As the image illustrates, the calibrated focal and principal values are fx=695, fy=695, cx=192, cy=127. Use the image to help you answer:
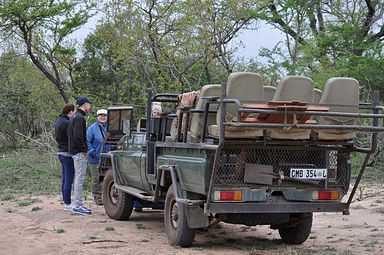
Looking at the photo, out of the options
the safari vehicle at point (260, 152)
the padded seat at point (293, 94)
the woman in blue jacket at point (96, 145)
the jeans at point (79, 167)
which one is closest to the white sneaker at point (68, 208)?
the jeans at point (79, 167)

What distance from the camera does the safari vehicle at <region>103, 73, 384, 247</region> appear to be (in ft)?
24.4

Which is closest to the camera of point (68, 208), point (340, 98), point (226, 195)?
point (226, 195)

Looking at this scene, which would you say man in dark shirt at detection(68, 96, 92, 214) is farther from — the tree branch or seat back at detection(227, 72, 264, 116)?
the tree branch

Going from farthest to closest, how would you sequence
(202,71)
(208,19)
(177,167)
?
(202,71), (208,19), (177,167)

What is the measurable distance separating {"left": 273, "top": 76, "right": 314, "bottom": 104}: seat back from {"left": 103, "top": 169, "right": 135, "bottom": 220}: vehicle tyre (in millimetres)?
3956

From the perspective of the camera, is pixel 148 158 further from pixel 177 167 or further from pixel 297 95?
pixel 297 95

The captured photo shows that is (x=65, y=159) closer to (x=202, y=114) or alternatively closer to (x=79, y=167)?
(x=79, y=167)

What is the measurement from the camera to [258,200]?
788 cm

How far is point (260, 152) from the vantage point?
7.94 meters

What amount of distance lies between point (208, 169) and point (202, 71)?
42.2ft

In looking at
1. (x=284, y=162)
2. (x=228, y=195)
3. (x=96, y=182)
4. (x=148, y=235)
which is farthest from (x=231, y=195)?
(x=96, y=182)

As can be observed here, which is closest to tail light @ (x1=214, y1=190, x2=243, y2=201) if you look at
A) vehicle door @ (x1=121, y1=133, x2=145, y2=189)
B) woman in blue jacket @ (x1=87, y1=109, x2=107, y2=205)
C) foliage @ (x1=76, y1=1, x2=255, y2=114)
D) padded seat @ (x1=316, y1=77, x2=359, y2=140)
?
padded seat @ (x1=316, y1=77, x2=359, y2=140)

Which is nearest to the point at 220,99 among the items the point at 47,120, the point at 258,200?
the point at 258,200

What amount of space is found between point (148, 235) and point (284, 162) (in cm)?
250
